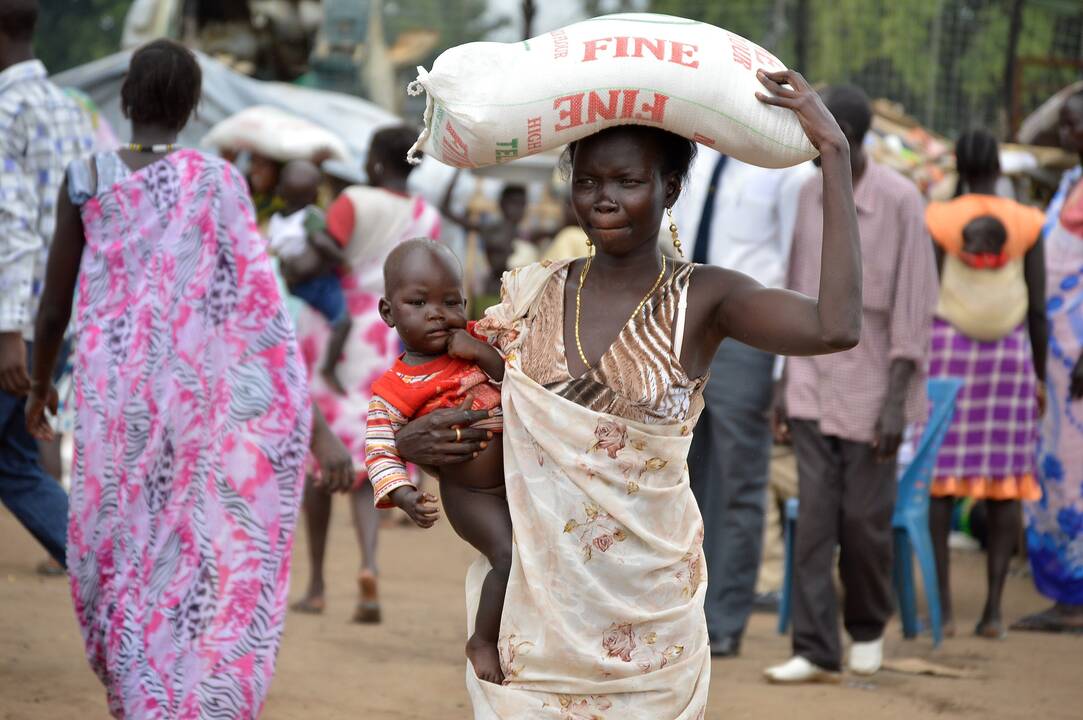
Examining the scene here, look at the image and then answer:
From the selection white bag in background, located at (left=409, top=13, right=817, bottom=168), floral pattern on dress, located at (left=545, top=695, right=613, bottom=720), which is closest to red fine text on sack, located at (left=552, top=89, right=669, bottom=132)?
white bag in background, located at (left=409, top=13, right=817, bottom=168)

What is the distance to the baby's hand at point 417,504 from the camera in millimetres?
2934

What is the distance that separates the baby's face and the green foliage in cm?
2447

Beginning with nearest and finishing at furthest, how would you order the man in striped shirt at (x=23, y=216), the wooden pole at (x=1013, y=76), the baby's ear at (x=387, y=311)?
1. the baby's ear at (x=387, y=311)
2. the man in striped shirt at (x=23, y=216)
3. the wooden pole at (x=1013, y=76)

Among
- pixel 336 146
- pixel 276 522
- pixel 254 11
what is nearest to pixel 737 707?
pixel 276 522

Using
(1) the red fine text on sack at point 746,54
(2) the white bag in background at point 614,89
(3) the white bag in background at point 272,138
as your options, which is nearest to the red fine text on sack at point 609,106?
(2) the white bag in background at point 614,89

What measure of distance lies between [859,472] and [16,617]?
363 centimetres

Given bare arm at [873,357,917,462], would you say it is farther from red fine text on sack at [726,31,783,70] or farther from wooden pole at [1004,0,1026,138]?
wooden pole at [1004,0,1026,138]

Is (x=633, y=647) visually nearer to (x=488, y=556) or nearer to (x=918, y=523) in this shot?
(x=488, y=556)

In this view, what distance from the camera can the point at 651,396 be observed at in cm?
293

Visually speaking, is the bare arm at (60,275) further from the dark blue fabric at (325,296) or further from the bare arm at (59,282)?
the dark blue fabric at (325,296)

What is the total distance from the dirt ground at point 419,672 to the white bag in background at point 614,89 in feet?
9.42

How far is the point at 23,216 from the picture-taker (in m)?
5.37

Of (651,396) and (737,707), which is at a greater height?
→ (651,396)

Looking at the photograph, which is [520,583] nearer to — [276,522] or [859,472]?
[276,522]
